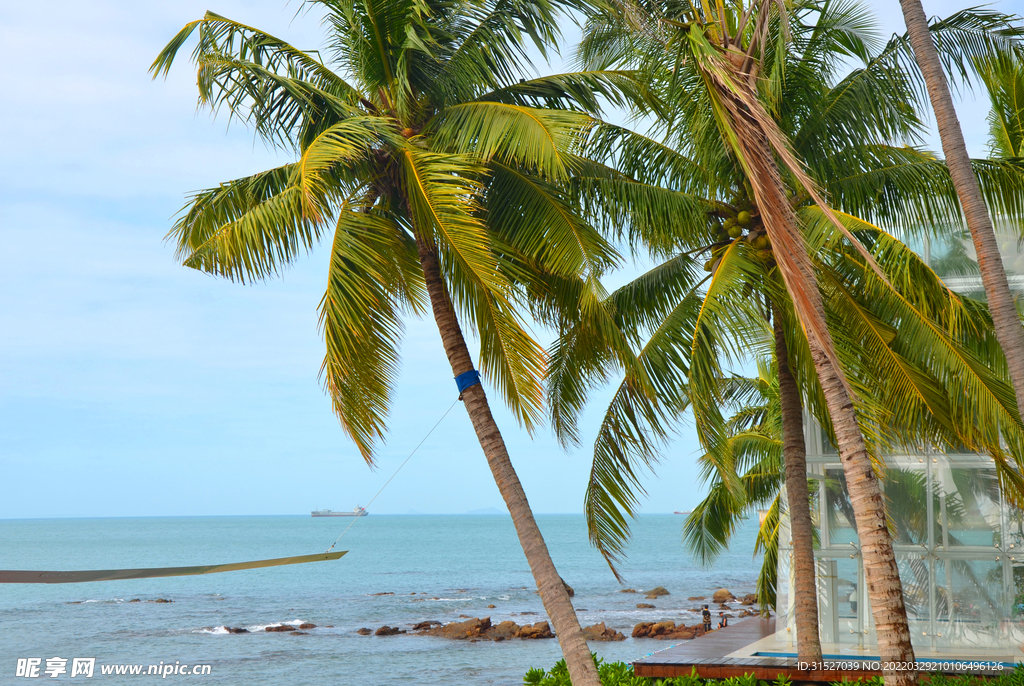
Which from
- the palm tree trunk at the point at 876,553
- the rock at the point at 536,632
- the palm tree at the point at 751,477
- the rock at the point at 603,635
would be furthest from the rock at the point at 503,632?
the palm tree trunk at the point at 876,553

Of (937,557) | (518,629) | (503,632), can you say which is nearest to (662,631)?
(518,629)

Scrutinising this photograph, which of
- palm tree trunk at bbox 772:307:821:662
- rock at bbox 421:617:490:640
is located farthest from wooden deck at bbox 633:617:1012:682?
rock at bbox 421:617:490:640

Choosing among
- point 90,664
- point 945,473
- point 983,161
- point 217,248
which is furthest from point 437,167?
point 90,664

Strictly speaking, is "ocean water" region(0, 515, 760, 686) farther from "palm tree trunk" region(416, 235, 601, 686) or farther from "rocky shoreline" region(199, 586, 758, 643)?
"palm tree trunk" region(416, 235, 601, 686)

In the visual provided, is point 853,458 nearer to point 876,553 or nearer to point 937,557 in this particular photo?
point 876,553

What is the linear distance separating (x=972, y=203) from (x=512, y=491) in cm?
416

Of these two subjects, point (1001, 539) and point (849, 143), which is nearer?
point (849, 143)

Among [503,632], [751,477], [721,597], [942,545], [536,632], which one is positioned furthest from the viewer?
[721,597]

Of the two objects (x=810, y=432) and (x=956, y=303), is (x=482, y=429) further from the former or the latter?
(x=810, y=432)

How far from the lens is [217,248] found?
6.46 meters

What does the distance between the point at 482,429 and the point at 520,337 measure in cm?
95

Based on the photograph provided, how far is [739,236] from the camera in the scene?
26.3 ft

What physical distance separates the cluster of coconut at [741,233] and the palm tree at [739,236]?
17 millimetres

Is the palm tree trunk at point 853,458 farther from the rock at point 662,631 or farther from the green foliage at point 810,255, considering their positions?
the rock at point 662,631
